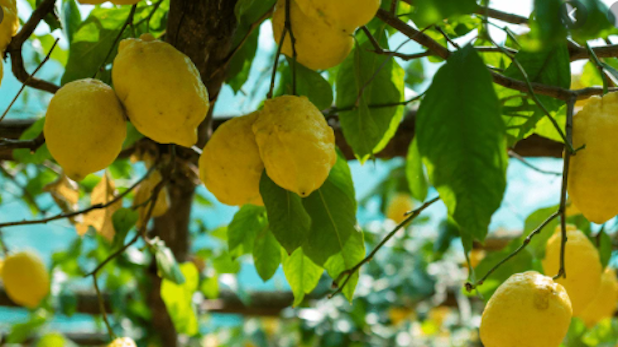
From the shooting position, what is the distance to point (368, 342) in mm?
1882

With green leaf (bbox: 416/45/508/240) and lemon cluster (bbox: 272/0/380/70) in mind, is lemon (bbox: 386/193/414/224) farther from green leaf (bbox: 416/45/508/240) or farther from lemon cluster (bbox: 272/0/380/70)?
green leaf (bbox: 416/45/508/240)

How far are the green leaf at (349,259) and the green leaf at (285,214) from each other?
10cm

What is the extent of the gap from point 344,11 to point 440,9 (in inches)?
4.3

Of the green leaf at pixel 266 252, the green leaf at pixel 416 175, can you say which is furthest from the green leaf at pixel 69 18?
the green leaf at pixel 416 175

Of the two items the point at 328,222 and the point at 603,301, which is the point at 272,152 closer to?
the point at 328,222

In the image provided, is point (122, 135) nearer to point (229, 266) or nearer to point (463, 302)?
point (229, 266)

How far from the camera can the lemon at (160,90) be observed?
50 centimetres

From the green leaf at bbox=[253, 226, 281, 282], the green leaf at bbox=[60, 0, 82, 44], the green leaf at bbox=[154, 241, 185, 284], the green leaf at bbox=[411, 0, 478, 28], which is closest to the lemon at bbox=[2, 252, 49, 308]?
the green leaf at bbox=[154, 241, 185, 284]

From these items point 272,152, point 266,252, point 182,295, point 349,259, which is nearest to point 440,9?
point 272,152

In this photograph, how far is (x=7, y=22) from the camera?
0.59 meters

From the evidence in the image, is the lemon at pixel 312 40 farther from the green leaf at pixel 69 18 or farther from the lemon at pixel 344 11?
the green leaf at pixel 69 18

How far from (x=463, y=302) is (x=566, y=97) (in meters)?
1.56

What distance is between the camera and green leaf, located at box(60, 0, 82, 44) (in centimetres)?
75

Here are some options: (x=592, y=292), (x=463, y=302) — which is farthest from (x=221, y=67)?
(x=463, y=302)
